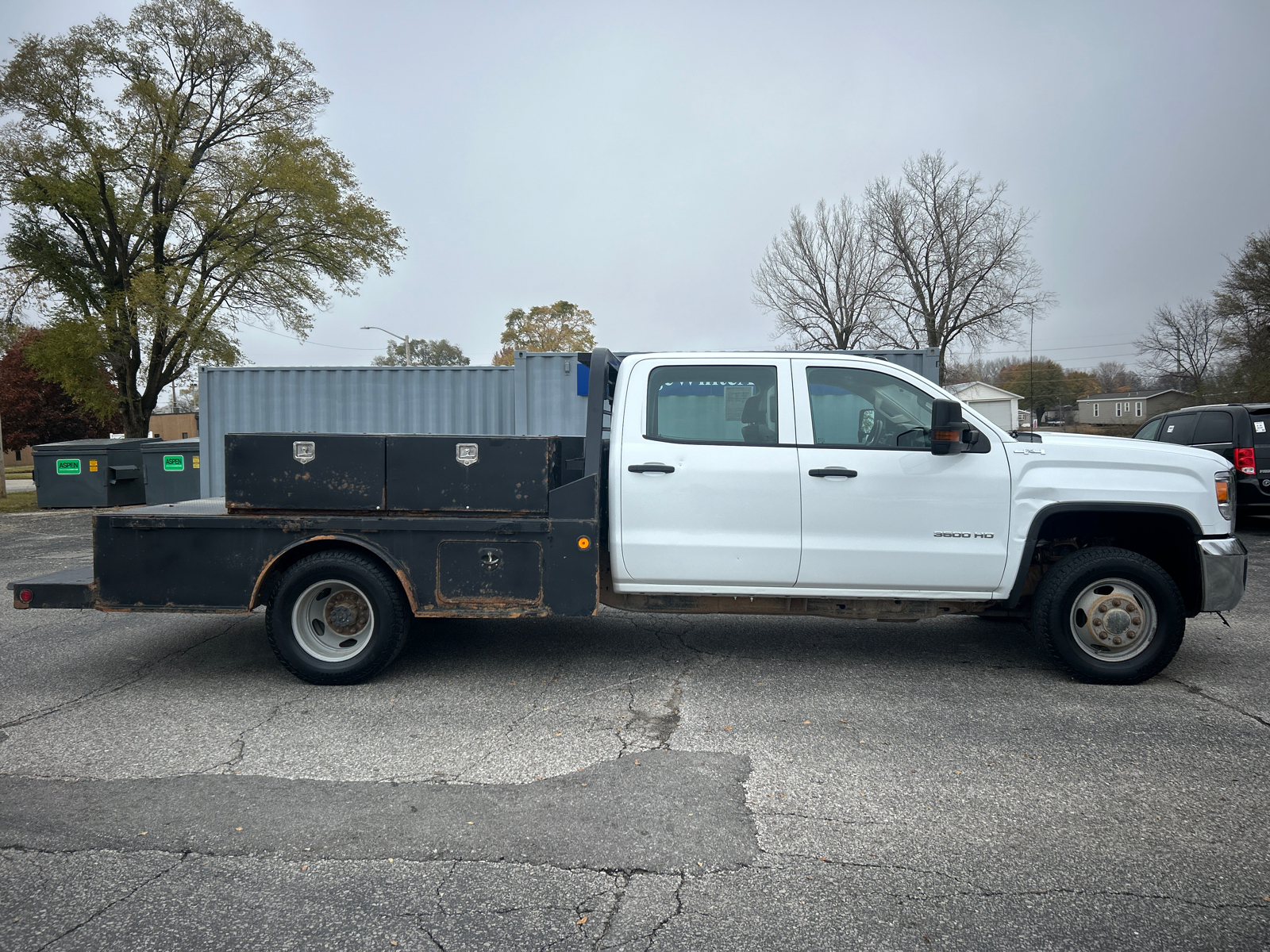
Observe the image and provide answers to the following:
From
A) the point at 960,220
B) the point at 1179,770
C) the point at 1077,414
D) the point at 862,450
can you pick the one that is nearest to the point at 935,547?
the point at 862,450

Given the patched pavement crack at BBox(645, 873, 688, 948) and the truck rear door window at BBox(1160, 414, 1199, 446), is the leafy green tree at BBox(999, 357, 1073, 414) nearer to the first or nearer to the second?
the truck rear door window at BBox(1160, 414, 1199, 446)

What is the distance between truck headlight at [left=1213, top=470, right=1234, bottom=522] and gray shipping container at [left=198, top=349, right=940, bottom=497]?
332 inches

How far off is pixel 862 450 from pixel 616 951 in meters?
3.24

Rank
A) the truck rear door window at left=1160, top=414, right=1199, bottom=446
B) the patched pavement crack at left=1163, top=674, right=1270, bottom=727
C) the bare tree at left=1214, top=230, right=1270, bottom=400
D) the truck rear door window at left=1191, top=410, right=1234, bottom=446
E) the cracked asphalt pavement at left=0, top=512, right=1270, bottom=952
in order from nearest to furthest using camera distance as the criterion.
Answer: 1. the cracked asphalt pavement at left=0, top=512, right=1270, bottom=952
2. the patched pavement crack at left=1163, top=674, right=1270, bottom=727
3. the truck rear door window at left=1191, top=410, right=1234, bottom=446
4. the truck rear door window at left=1160, top=414, right=1199, bottom=446
5. the bare tree at left=1214, top=230, right=1270, bottom=400

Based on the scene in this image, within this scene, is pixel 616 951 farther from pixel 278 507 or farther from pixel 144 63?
pixel 144 63

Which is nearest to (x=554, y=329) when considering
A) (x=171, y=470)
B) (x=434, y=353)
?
(x=434, y=353)

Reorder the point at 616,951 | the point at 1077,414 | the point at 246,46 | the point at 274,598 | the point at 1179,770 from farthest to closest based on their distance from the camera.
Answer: the point at 1077,414, the point at 246,46, the point at 274,598, the point at 1179,770, the point at 616,951

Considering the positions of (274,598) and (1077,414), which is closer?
(274,598)

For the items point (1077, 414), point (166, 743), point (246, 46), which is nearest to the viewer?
point (166, 743)

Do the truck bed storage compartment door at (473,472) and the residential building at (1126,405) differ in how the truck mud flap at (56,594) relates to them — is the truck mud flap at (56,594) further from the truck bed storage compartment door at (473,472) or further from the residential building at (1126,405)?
the residential building at (1126,405)

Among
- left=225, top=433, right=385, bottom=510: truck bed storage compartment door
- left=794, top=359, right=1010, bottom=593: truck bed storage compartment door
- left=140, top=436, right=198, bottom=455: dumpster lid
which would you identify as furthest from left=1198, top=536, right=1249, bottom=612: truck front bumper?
left=140, top=436, right=198, bottom=455: dumpster lid

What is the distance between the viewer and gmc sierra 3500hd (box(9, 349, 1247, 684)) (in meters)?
4.73

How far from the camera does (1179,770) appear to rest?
12.0 feet

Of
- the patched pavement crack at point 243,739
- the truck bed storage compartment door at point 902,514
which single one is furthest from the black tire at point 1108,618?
the patched pavement crack at point 243,739
